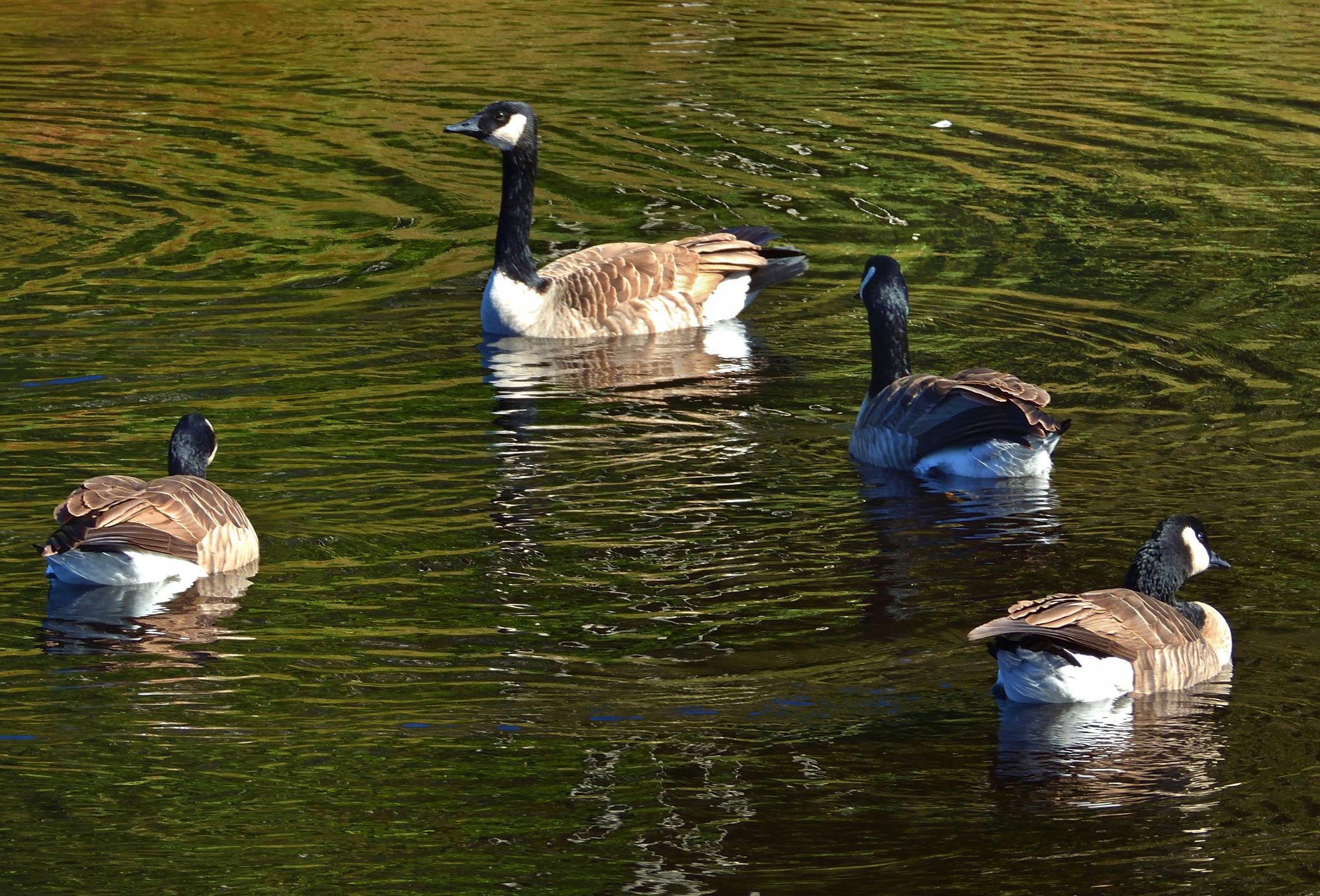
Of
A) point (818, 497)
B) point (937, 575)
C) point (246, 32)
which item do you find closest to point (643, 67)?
point (246, 32)

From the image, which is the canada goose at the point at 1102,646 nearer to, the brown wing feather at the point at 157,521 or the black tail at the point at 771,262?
the brown wing feather at the point at 157,521

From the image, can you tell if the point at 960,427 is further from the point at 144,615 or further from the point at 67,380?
the point at 67,380

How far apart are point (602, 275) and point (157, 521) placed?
25.6 feet

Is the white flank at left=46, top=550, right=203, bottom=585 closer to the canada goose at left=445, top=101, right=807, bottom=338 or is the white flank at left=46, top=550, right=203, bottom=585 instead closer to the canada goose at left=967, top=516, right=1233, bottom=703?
the canada goose at left=967, top=516, right=1233, bottom=703

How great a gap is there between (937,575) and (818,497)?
192 cm

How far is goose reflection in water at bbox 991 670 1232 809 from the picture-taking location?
8.60 m

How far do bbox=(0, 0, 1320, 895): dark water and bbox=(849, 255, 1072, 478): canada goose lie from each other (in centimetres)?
25

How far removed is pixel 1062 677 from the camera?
371 inches

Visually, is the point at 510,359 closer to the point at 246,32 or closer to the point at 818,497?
the point at 818,497

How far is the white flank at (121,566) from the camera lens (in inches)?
434

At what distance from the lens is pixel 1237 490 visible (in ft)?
42.8

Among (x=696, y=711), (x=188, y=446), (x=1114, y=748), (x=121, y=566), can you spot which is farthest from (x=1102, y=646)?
(x=188, y=446)

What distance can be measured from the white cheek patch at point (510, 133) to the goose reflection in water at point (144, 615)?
8.07 metres

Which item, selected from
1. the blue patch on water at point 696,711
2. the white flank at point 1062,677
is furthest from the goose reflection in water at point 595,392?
the white flank at point 1062,677
